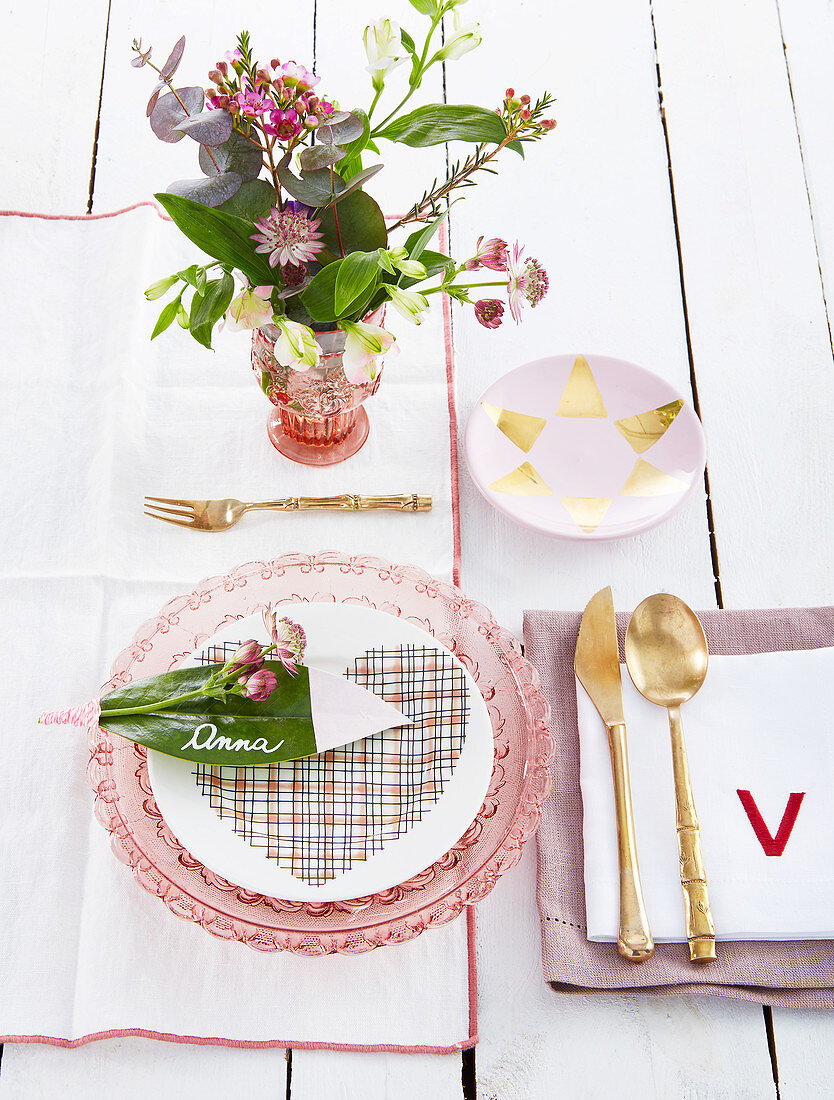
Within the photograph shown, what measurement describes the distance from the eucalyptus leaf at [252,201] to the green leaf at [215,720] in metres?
0.30

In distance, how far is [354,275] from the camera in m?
0.51

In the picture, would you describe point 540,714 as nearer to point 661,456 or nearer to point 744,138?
point 661,456

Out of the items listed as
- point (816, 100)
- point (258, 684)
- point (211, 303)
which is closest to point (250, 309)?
point (211, 303)

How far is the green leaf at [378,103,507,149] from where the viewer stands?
526 mm

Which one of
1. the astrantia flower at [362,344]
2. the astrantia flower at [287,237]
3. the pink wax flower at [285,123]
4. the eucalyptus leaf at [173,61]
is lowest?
the astrantia flower at [362,344]

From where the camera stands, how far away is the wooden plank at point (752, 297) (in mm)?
777

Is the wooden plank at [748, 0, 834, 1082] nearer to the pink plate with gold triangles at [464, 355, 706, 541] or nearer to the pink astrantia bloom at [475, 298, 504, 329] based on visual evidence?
the pink plate with gold triangles at [464, 355, 706, 541]

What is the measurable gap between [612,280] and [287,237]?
49 cm

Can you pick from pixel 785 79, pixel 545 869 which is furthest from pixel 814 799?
pixel 785 79

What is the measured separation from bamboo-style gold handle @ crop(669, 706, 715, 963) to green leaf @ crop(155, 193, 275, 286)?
18.0 inches

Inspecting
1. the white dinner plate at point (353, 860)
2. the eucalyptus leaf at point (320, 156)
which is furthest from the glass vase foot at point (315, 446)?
the eucalyptus leaf at point (320, 156)

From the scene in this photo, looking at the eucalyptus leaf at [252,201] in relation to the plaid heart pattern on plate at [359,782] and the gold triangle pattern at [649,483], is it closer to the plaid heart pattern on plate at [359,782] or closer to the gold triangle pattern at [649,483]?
the plaid heart pattern on plate at [359,782]

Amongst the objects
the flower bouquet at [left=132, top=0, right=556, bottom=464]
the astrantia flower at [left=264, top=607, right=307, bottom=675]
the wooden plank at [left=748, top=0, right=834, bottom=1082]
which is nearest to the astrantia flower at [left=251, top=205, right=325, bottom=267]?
the flower bouquet at [left=132, top=0, right=556, bottom=464]

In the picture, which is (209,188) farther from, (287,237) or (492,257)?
(492,257)
